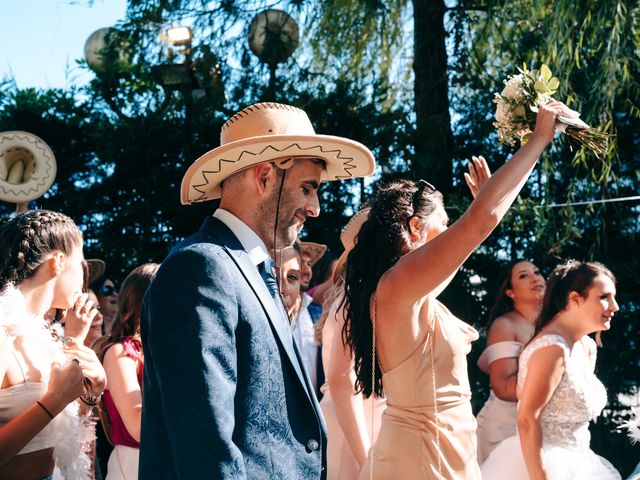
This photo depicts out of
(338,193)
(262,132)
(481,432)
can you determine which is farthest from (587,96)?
(262,132)

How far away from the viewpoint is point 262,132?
7.30 feet

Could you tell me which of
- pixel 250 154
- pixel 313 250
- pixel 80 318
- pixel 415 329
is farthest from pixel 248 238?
pixel 313 250

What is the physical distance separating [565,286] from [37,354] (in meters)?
2.67

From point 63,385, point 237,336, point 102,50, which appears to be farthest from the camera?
point 102,50

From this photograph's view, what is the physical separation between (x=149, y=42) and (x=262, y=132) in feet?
19.4

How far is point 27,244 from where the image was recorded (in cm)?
275

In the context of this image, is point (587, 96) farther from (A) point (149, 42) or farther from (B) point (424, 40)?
(A) point (149, 42)

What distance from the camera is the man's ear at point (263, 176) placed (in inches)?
84.0

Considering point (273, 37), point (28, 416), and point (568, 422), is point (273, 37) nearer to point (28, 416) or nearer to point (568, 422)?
point (568, 422)

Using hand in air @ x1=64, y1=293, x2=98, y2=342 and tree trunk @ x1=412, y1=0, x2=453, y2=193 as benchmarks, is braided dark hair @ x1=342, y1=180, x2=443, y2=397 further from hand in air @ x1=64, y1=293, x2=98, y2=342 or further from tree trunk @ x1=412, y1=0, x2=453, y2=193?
tree trunk @ x1=412, y1=0, x2=453, y2=193

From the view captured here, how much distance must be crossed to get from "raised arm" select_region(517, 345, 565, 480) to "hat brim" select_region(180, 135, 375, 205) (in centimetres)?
184

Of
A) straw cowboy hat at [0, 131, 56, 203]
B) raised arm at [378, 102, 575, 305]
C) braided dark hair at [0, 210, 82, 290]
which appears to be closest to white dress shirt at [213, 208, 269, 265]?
raised arm at [378, 102, 575, 305]

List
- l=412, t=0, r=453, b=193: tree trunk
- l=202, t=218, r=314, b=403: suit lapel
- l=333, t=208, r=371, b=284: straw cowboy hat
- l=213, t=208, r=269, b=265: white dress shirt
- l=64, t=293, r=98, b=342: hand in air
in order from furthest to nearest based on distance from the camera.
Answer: l=412, t=0, r=453, b=193: tree trunk
l=333, t=208, r=371, b=284: straw cowboy hat
l=64, t=293, r=98, b=342: hand in air
l=213, t=208, r=269, b=265: white dress shirt
l=202, t=218, r=314, b=403: suit lapel

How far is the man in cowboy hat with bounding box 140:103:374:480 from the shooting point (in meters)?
1.73
